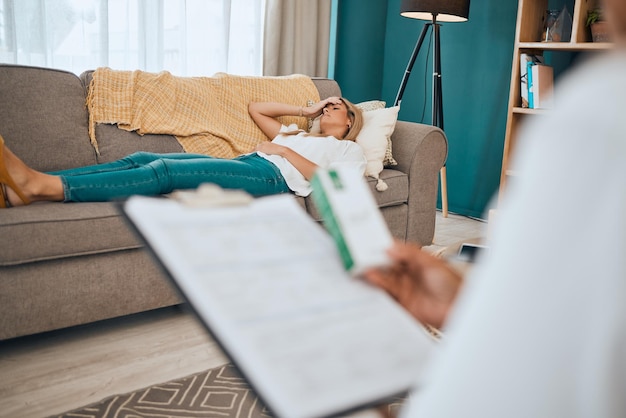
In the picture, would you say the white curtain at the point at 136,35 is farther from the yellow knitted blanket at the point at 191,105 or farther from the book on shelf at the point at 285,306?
the book on shelf at the point at 285,306

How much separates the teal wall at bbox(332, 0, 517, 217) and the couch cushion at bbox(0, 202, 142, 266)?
9.04ft

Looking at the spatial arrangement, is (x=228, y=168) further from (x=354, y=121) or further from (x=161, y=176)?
(x=354, y=121)

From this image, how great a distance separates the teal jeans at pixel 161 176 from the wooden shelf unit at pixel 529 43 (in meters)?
1.49

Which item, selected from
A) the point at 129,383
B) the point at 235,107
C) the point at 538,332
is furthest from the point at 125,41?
the point at 538,332

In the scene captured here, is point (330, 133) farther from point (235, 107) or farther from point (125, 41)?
point (125, 41)

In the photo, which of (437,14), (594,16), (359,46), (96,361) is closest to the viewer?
(96,361)

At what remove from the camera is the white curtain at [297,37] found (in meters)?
3.85

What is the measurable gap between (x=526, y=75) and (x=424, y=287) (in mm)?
3069

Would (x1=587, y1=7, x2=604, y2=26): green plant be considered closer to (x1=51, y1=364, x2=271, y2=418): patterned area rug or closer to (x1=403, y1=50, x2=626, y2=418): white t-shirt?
(x1=51, y1=364, x2=271, y2=418): patterned area rug

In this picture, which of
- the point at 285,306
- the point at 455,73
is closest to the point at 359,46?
the point at 455,73

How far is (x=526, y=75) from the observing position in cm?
342

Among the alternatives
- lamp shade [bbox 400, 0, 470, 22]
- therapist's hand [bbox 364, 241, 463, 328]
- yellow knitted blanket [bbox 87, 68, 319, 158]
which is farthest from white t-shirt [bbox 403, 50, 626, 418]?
lamp shade [bbox 400, 0, 470, 22]

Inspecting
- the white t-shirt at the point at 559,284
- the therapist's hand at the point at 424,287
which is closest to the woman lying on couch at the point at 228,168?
the therapist's hand at the point at 424,287

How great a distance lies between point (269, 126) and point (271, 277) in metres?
2.36
